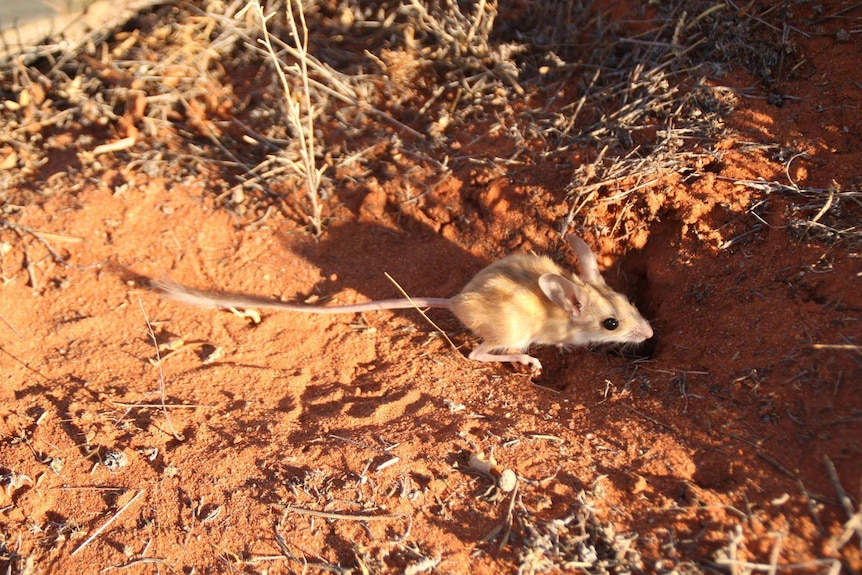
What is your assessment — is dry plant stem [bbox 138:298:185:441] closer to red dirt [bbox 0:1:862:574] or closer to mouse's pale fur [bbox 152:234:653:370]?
red dirt [bbox 0:1:862:574]

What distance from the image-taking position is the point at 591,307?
4246 mm

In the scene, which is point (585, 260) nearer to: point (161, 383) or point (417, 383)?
point (417, 383)

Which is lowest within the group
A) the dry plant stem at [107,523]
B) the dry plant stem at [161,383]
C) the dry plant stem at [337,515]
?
the dry plant stem at [107,523]

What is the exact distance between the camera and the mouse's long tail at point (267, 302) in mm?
4367

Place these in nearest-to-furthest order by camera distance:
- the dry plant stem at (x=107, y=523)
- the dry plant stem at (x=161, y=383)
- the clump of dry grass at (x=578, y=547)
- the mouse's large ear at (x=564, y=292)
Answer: the clump of dry grass at (x=578, y=547) < the dry plant stem at (x=107, y=523) < the dry plant stem at (x=161, y=383) < the mouse's large ear at (x=564, y=292)

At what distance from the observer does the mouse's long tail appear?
4.37 meters

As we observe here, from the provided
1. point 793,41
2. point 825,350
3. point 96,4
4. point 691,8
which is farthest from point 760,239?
point 96,4

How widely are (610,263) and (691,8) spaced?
221 centimetres

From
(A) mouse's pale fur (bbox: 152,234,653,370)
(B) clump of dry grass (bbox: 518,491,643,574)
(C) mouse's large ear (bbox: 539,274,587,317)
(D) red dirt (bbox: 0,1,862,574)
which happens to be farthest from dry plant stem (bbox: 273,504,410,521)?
(C) mouse's large ear (bbox: 539,274,587,317)

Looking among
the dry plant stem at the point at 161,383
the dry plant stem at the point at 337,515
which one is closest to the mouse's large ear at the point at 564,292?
the dry plant stem at the point at 337,515

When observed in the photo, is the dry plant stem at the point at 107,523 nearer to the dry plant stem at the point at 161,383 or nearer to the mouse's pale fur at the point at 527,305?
the dry plant stem at the point at 161,383

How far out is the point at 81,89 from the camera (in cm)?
599

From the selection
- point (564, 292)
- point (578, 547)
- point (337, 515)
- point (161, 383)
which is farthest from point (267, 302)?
point (578, 547)

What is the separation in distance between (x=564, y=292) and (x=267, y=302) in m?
2.05
